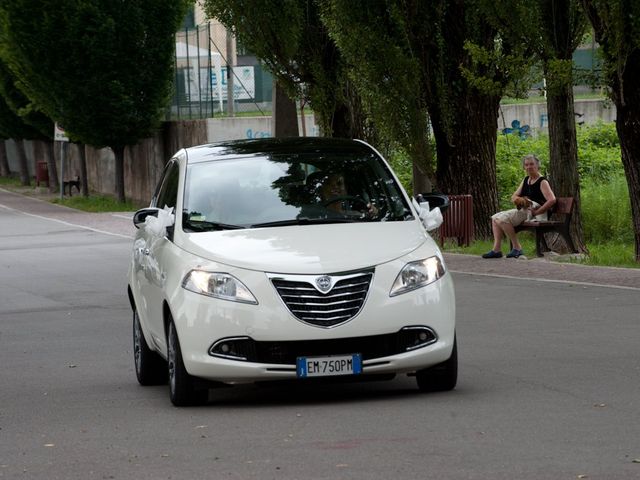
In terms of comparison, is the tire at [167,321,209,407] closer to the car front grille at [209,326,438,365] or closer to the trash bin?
the car front grille at [209,326,438,365]


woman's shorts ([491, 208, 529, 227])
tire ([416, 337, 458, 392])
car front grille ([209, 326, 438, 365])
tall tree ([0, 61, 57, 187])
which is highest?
tall tree ([0, 61, 57, 187])

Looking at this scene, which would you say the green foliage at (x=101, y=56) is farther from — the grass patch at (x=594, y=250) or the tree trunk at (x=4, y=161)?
the tree trunk at (x=4, y=161)

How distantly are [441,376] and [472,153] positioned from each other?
16.3 meters

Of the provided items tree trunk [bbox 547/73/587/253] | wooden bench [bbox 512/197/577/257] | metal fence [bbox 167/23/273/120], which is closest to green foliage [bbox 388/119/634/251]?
tree trunk [bbox 547/73/587/253]

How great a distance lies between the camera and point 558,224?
2150cm

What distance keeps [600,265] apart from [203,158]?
34.0ft

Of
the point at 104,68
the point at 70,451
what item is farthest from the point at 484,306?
the point at 104,68

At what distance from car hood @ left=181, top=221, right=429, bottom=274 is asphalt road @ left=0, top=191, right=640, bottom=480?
879 millimetres

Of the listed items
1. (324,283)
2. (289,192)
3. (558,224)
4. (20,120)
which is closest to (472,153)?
(558,224)

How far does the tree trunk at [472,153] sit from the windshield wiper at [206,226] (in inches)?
615

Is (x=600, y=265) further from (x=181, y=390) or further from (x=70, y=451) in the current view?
(x=70, y=451)

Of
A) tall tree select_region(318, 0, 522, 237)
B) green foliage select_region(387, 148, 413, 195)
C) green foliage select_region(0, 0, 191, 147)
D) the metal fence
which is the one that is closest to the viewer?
tall tree select_region(318, 0, 522, 237)

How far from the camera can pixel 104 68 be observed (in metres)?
46.1

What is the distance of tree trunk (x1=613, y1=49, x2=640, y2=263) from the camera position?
64.7 ft
